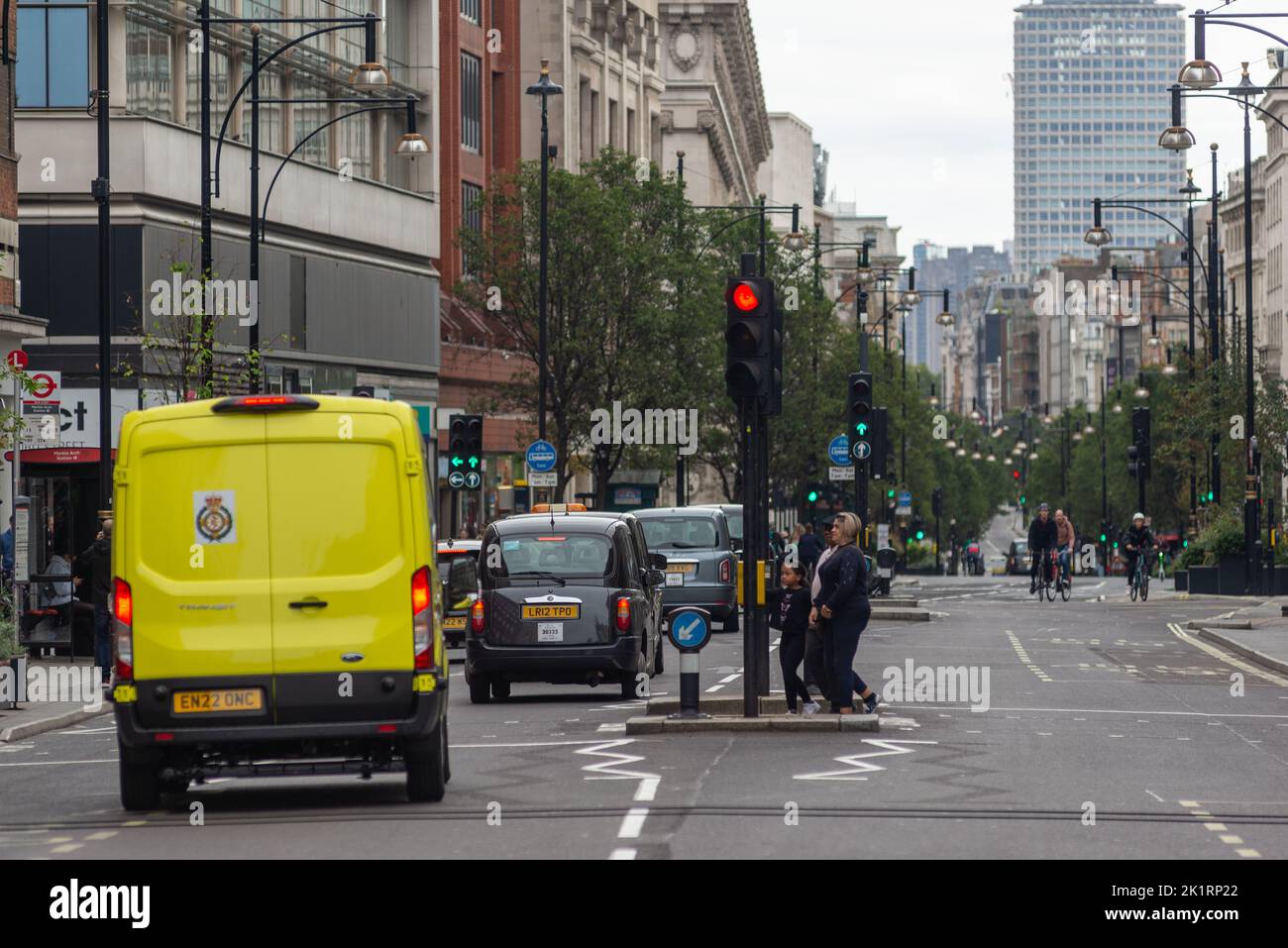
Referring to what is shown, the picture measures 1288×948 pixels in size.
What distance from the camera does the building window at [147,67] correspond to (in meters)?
47.4

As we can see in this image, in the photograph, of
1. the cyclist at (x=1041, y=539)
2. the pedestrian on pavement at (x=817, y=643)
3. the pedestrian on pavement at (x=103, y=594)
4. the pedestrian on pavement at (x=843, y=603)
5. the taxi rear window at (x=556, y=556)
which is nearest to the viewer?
the pedestrian on pavement at (x=843, y=603)

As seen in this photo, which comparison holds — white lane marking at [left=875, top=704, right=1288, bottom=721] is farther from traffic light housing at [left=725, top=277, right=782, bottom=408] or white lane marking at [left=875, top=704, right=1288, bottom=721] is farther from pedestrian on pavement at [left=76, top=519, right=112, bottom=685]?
pedestrian on pavement at [left=76, top=519, right=112, bottom=685]

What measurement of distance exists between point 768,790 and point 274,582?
318 cm

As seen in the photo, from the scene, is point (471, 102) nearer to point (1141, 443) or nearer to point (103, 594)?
point (1141, 443)

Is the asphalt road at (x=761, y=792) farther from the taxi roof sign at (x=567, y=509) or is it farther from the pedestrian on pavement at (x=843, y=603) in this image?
the taxi roof sign at (x=567, y=509)

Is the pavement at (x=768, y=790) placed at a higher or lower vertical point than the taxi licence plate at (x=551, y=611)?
lower

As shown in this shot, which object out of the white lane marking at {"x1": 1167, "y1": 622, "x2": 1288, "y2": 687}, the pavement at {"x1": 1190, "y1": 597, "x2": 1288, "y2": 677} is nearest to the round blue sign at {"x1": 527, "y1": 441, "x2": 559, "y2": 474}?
the pavement at {"x1": 1190, "y1": 597, "x2": 1288, "y2": 677}

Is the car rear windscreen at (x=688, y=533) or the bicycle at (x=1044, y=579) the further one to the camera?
the bicycle at (x=1044, y=579)

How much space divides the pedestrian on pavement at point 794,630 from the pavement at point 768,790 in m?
0.75

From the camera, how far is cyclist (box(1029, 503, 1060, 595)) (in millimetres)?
51250

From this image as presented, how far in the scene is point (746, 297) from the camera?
19.4 meters

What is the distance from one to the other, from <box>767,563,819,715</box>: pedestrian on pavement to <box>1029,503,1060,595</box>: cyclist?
29.8 metres

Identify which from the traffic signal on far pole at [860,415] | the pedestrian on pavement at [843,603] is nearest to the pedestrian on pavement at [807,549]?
the traffic signal on far pole at [860,415]
